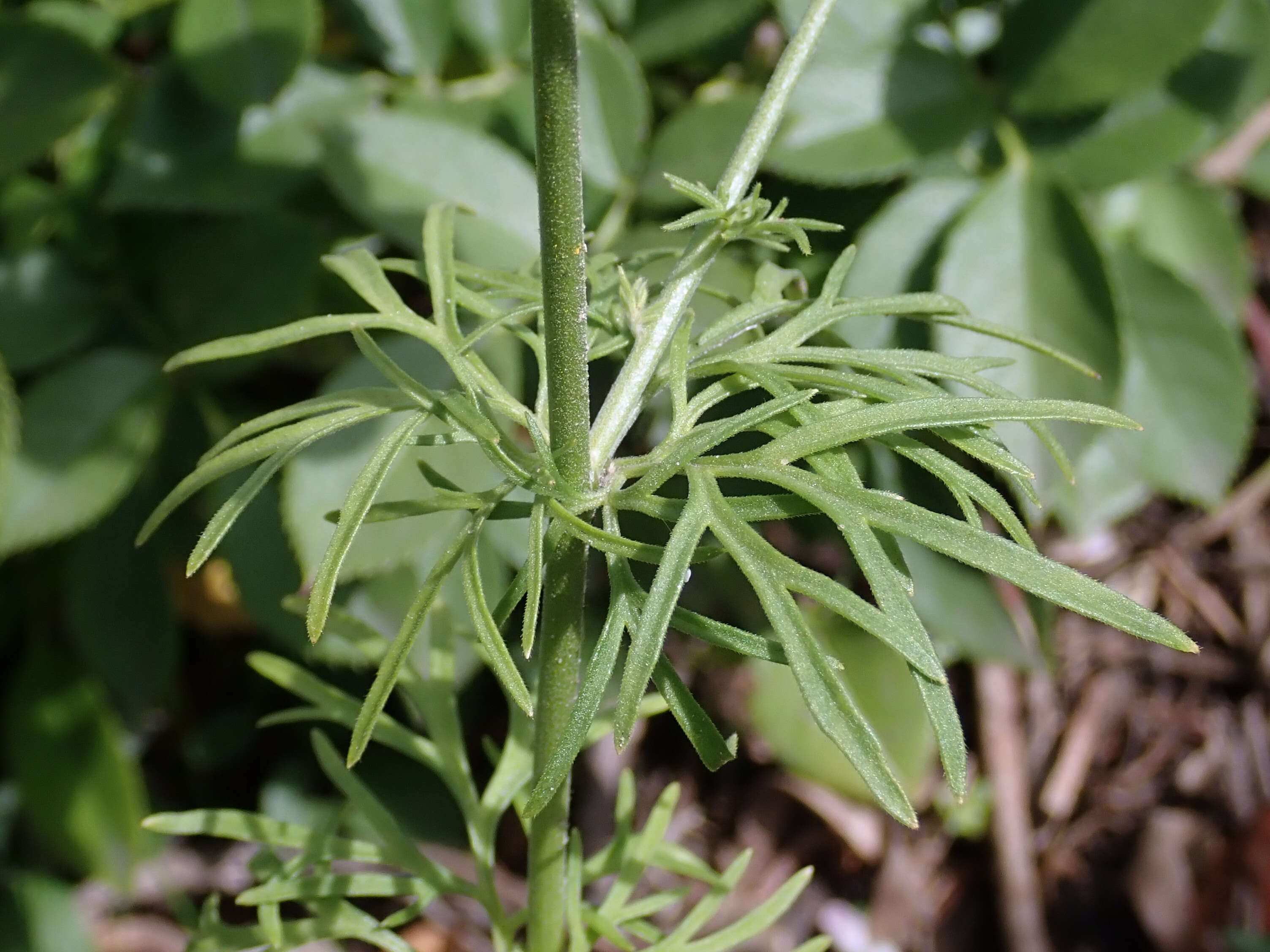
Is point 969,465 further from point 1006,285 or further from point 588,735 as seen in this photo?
point 588,735

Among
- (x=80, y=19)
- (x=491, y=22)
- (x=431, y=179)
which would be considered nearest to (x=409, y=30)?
(x=491, y=22)

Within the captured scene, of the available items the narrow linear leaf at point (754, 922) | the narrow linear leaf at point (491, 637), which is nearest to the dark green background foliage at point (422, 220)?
the narrow linear leaf at point (754, 922)

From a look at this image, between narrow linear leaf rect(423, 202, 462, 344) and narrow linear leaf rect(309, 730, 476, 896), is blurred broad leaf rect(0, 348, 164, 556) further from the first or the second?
narrow linear leaf rect(423, 202, 462, 344)

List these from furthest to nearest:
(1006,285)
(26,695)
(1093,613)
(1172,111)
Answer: (26,695)
(1172,111)
(1006,285)
(1093,613)

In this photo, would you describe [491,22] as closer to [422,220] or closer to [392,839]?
[422,220]

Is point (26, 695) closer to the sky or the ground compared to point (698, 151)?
closer to the ground

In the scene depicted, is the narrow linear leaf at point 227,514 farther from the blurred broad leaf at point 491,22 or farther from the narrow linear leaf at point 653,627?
the blurred broad leaf at point 491,22

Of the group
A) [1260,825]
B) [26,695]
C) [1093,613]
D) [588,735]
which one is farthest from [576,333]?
[1260,825]
